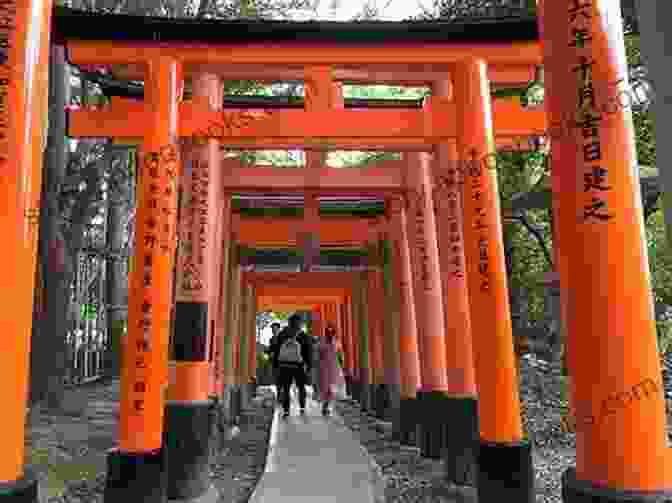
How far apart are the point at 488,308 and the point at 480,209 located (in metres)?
0.79

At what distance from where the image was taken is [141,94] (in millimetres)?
6152

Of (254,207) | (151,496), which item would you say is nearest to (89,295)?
(254,207)

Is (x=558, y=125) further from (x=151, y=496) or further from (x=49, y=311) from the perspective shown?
(x=49, y=311)

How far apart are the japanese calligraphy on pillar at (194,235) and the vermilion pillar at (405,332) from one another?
308cm

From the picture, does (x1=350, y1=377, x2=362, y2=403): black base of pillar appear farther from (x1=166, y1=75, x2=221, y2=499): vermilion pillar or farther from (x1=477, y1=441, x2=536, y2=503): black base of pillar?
(x1=477, y1=441, x2=536, y2=503): black base of pillar

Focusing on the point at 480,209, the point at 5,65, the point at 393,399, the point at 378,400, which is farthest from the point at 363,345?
the point at 5,65

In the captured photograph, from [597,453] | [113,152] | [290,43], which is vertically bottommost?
[597,453]

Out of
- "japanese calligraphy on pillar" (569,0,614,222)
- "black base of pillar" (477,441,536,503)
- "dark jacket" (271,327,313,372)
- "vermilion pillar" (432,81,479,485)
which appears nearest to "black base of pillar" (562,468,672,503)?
"japanese calligraphy on pillar" (569,0,614,222)

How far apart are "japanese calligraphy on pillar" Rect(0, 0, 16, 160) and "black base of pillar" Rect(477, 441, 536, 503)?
359cm

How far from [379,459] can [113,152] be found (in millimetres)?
6611

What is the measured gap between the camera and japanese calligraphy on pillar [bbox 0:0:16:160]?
2.36 m

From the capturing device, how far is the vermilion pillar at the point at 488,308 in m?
4.05

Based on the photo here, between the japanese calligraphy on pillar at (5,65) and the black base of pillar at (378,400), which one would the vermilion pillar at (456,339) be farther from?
the black base of pillar at (378,400)

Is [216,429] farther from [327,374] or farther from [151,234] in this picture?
[151,234]
